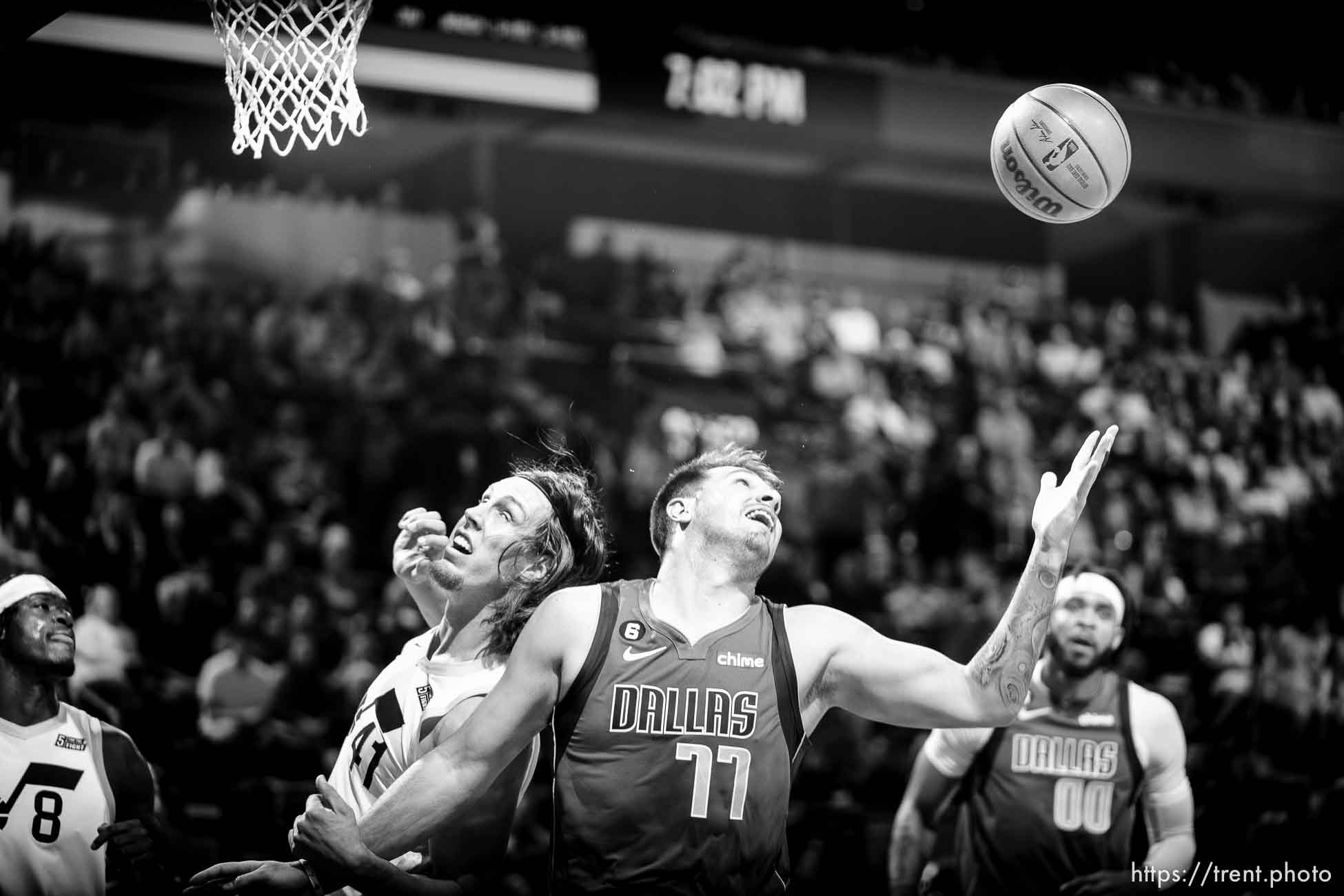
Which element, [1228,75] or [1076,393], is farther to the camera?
[1228,75]

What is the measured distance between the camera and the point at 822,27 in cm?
1706

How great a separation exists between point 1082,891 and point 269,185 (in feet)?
49.9

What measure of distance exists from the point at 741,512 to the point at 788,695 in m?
0.55

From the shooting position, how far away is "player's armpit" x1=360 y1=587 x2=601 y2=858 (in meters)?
3.69

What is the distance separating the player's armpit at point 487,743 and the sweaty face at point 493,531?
67 centimetres

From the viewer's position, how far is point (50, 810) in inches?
201

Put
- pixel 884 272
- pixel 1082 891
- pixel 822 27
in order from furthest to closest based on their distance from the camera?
pixel 884 272, pixel 822 27, pixel 1082 891

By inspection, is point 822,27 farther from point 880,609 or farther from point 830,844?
point 830,844

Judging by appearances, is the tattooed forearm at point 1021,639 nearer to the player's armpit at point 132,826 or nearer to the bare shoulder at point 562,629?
the bare shoulder at point 562,629

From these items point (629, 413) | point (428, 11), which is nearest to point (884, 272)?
point (629, 413)

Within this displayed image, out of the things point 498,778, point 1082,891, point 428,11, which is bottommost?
point 1082,891

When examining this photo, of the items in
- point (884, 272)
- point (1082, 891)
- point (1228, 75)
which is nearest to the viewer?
point (1082, 891)

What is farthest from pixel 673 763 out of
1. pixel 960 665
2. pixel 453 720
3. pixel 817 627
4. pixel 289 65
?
pixel 289 65

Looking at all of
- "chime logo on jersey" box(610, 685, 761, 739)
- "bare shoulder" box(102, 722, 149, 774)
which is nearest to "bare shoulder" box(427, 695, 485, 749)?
"chime logo on jersey" box(610, 685, 761, 739)
